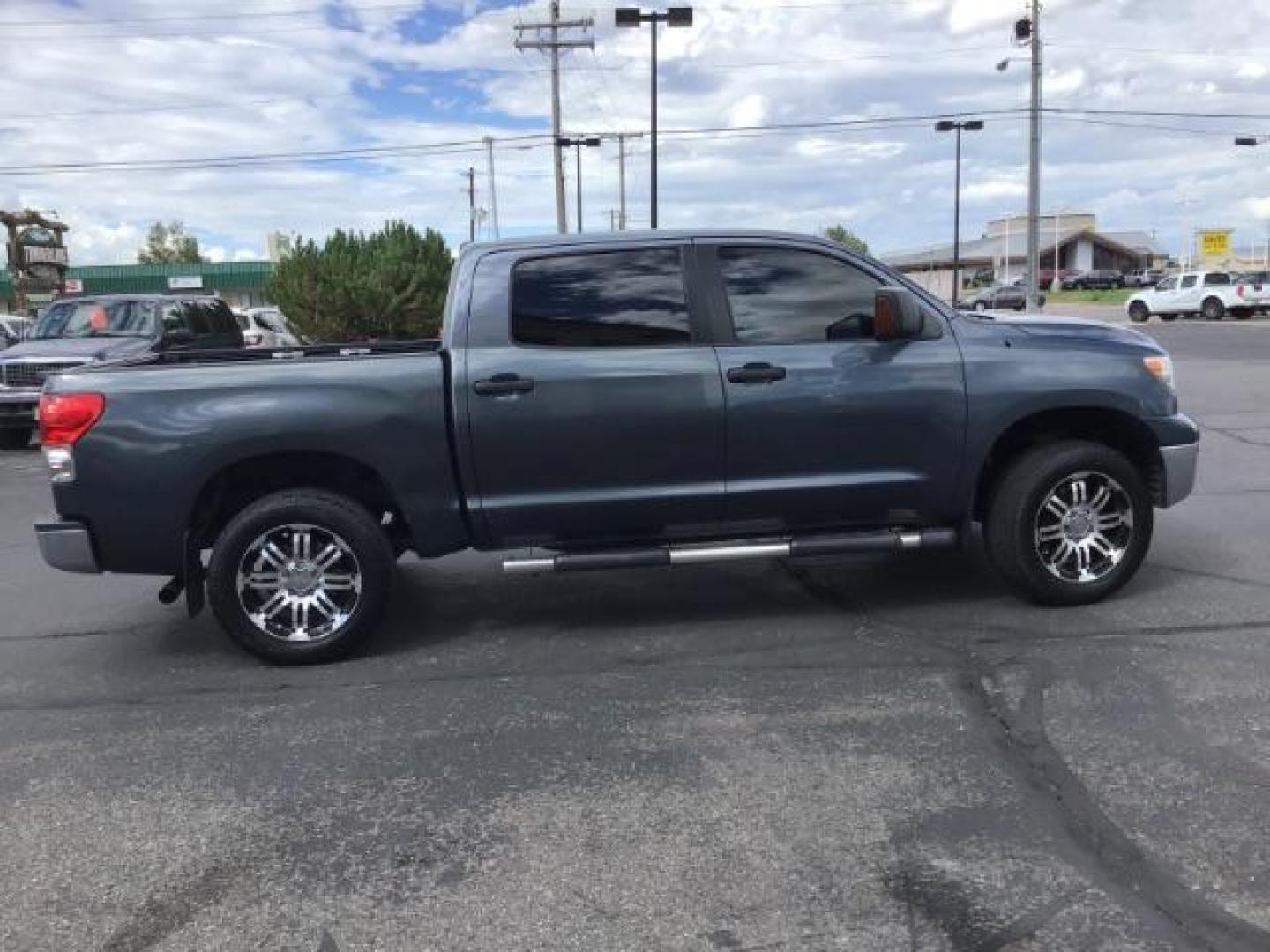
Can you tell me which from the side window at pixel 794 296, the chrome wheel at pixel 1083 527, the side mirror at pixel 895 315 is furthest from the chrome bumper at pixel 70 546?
the chrome wheel at pixel 1083 527

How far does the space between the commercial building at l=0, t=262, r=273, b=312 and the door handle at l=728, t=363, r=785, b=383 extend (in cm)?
7097

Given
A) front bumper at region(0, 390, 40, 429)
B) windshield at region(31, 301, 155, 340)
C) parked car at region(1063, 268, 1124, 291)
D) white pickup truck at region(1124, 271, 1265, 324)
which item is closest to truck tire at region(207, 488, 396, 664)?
windshield at region(31, 301, 155, 340)

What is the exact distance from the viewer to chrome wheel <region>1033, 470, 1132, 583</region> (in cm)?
588

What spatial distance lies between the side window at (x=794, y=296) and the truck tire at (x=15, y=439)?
12929 millimetres

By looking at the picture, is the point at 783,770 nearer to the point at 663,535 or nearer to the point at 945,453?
the point at 663,535

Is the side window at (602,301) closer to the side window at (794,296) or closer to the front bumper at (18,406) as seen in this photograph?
the side window at (794,296)

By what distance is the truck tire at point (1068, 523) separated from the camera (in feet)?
19.1

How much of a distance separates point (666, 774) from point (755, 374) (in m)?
2.13

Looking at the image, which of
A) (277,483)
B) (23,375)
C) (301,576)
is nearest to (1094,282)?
(23,375)

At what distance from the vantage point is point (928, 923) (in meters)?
3.12

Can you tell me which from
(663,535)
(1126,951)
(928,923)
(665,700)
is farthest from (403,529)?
(1126,951)

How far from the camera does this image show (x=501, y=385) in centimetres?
538

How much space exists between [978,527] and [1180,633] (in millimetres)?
1898

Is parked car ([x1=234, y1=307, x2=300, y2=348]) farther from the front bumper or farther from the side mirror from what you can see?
the side mirror
